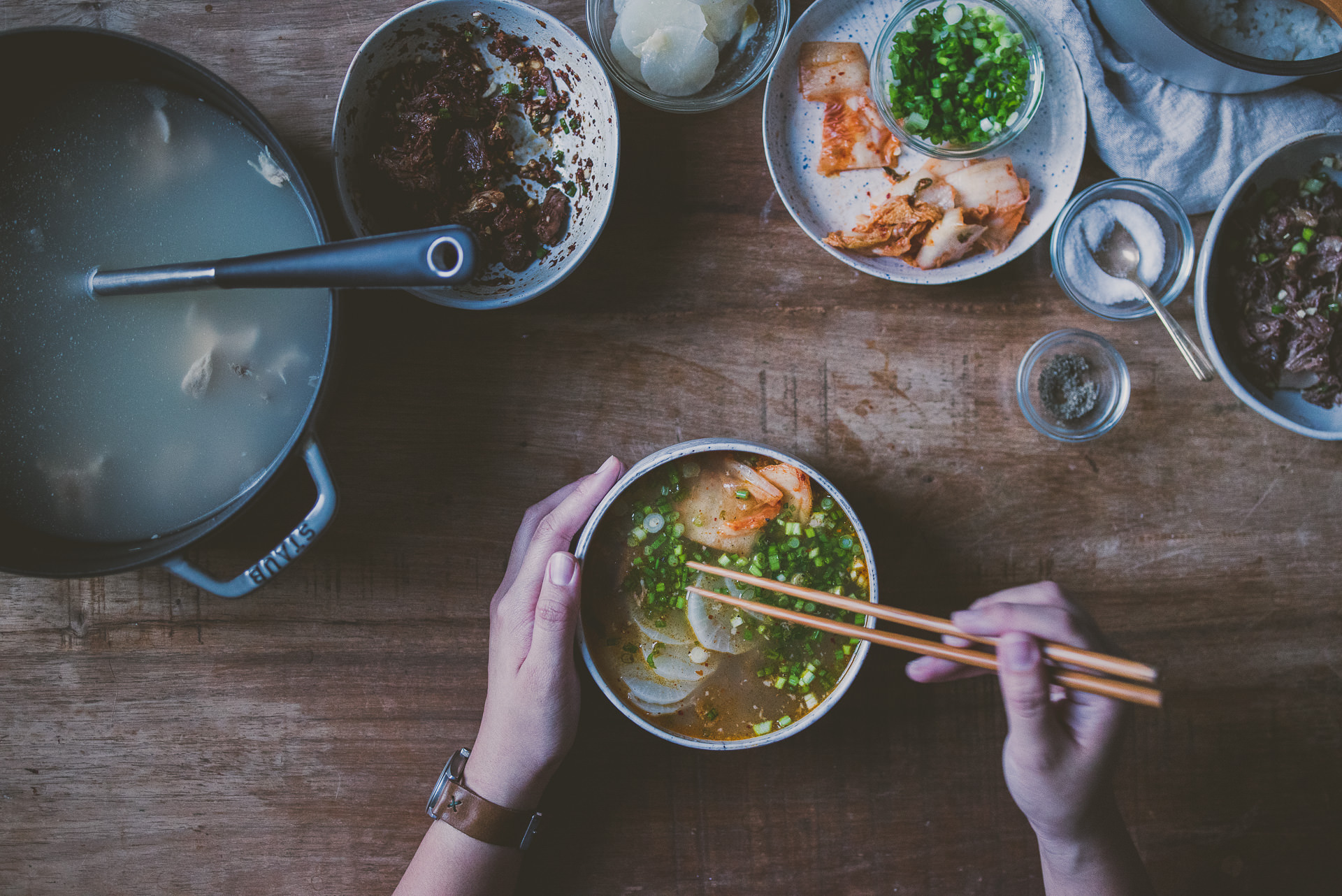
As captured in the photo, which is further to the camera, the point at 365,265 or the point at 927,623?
the point at 927,623

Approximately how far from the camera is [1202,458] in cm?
161

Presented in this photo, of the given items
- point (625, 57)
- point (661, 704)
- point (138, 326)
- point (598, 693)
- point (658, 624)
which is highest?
point (625, 57)

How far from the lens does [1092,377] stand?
1.59m

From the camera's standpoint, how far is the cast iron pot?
1164mm

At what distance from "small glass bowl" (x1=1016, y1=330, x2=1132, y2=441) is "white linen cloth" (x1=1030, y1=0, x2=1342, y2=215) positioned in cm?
35

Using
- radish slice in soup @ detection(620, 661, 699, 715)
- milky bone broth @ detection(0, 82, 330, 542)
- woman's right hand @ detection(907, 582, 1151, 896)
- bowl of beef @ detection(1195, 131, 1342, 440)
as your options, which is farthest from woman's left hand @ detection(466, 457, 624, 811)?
bowl of beef @ detection(1195, 131, 1342, 440)

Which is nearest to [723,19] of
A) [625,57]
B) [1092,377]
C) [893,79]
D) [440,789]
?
[625,57]

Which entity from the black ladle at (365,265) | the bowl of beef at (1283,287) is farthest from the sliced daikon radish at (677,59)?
the bowl of beef at (1283,287)

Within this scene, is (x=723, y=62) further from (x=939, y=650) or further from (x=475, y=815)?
(x=475, y=815)

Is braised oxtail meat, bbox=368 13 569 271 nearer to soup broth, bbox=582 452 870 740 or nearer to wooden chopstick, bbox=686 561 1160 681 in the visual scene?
soup broth, bbox=582 452 870 740

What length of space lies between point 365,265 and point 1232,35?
1.71m

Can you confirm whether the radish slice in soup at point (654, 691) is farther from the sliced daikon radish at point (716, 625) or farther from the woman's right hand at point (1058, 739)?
the woman's right hand at point (1058, 739)

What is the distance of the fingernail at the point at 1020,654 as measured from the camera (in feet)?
3.71

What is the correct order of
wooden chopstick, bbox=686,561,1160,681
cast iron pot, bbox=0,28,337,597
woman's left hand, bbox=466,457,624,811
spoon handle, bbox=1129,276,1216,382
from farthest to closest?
spoon handle, bbox=1129,276,1216,382, woman's left hand, bbox=466,457,624,811, cast iron pot, bbox=0,28,337,597, wooden chopstick, bbox=686,561,1160,681
